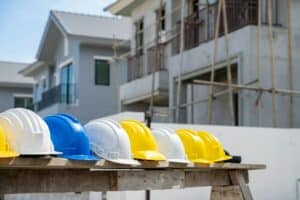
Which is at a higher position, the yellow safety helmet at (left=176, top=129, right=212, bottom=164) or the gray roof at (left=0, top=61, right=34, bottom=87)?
the gray roof at (left=0, top=61, right=34, bottom=87)

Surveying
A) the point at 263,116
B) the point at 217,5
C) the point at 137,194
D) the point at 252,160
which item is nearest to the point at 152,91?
the point at 217,5

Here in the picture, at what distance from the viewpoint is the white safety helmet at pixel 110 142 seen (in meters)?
5.80

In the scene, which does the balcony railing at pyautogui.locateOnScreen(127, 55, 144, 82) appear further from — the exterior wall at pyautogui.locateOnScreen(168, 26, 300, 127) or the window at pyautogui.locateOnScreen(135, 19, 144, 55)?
the exterior wall at pyautogui.locateOnScreen(168, 26, 300, 127)

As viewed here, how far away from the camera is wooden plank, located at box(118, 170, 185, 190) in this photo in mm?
6036

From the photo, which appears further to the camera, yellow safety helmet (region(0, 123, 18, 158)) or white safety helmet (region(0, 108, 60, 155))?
white safety helmet (region(0, 108, 60, 155))

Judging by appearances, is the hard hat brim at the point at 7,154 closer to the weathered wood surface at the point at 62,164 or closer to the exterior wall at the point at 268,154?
the weathered wood surface at the point at 62,164

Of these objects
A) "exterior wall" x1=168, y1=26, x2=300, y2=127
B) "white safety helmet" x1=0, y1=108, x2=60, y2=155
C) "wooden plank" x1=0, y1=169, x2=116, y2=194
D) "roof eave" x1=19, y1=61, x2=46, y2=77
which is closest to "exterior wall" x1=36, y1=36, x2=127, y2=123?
"roof eave" x1=19, y1=61, x2=46, y2=77

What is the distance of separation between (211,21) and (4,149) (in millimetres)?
13034

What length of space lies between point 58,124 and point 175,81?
1312 cm

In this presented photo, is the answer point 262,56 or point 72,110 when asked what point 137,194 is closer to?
point 262,56

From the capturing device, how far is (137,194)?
10633 millimetres

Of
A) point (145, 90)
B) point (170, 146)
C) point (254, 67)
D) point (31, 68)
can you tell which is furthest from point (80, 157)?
point (31, 68)

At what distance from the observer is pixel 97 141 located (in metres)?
5.94

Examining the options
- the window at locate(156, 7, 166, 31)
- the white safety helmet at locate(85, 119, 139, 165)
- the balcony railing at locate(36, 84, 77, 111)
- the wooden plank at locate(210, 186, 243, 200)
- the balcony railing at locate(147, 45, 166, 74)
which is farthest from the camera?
the balcony railing at locate(36, 84, 77, 111)
